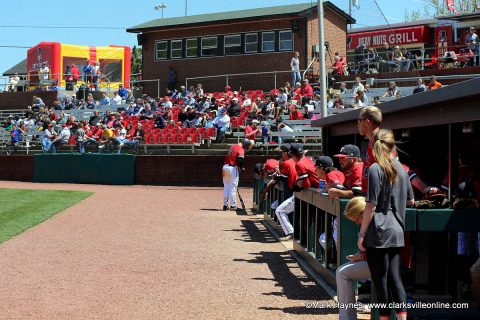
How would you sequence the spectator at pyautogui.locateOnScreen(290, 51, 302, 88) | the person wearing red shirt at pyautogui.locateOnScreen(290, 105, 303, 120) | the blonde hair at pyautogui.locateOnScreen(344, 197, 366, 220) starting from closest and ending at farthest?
the blonde hair at pyautogui.locateOnScreen(344, 197, 366, 220)
the person wearing red shirt at pyautogui.locateOnScreen(290, 105, 303, 120)
the spectator at pyautogui.locateOnScreen(290, 51, 302, 88)

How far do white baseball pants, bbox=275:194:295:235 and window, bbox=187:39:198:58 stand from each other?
28.1 metres

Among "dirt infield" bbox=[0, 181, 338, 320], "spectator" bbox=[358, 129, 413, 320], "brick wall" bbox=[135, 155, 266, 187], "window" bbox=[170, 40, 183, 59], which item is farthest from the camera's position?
"window" bbox=[170, 40, 183, 59]

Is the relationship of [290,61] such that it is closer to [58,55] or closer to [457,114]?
[58,55]

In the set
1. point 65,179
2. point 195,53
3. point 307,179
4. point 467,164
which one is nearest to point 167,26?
point 195,53

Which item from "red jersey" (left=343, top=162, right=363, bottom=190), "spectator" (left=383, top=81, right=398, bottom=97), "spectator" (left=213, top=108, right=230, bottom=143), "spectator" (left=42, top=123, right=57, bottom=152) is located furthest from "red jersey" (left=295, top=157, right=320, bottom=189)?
"spectator" (left=42, top=123, right=57, bottom=152)

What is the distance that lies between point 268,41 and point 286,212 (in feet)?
84.7

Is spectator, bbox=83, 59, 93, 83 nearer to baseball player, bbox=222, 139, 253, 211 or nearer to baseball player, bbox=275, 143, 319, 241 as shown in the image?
baseball player, bbox=222, 139, 253, 211

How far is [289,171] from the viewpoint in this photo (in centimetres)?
1285

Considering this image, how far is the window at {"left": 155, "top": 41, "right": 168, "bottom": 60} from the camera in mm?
41781

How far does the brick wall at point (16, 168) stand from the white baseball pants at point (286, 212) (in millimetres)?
23678

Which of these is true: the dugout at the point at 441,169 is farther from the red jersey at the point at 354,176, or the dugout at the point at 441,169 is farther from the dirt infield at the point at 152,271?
the dirt infield at the point at 152,271

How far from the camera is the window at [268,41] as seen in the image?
37875mm

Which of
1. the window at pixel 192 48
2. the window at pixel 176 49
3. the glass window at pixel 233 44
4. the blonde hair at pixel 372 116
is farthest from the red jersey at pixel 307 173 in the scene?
the window at pixel 176 49

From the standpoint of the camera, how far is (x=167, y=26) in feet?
135
